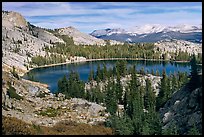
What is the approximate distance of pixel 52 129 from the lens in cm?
→ 6356

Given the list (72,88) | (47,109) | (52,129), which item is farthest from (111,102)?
(52,129)

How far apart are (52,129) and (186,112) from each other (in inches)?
1030

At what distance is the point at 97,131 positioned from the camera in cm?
6450

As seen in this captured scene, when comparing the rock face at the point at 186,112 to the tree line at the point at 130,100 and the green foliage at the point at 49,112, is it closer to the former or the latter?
the tree line at the point at 130,100

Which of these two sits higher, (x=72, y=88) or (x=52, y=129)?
(x=52, y=129)

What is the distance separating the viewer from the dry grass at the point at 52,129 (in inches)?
2115

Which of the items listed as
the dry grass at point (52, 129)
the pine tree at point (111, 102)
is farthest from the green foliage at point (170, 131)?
the pine tree at point (111, 102)

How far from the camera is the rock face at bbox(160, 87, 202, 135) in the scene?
199ft

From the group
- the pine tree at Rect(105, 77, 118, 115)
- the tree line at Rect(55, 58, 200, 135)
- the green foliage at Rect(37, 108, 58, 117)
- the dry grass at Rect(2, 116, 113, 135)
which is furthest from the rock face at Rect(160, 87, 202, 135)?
the green foliage at Rect(37, 108, 58, 117)

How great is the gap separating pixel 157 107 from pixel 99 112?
1604 cm

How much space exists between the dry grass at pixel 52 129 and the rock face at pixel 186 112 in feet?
42.7

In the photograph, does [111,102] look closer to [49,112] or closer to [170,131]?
[49,112]

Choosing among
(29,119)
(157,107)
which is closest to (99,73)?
(157,107)

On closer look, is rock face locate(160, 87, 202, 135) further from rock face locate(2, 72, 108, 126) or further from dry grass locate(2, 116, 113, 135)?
rock face locate(2, 72, 108, 126)
